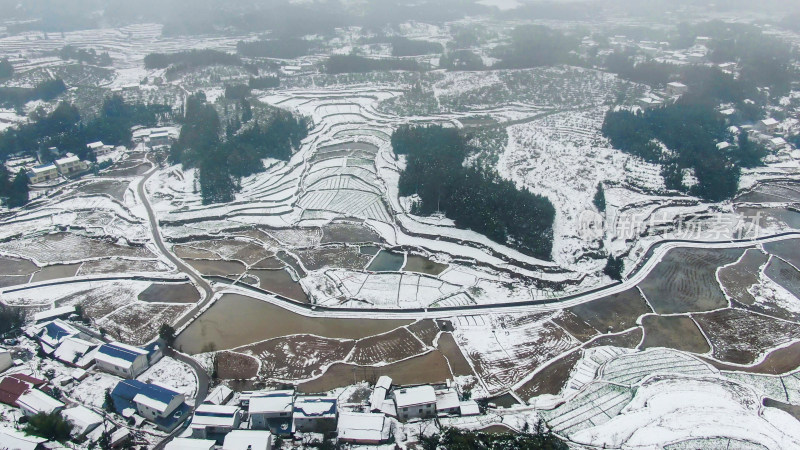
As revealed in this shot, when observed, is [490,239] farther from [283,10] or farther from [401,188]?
[283,10]

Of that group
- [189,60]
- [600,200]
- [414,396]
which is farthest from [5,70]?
[600,200]

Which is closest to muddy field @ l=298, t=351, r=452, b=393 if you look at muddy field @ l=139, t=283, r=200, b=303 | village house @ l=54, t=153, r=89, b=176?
muddy field @ l=139, t=283, r=200, b=303

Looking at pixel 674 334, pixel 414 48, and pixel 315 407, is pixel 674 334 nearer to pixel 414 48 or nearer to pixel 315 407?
pixel 315 407

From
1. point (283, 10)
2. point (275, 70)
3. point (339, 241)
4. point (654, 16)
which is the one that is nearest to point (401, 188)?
point (339, 241)

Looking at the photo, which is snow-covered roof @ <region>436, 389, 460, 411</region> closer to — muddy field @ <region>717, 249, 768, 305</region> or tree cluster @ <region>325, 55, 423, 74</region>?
muddy field @ <region>717, 249, 768, 305</region>

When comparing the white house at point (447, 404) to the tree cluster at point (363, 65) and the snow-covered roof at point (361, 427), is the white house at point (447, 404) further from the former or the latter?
the tree cluster at point (363, 65)

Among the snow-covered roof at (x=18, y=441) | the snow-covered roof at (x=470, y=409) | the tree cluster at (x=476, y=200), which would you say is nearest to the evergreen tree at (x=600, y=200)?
the tree cluster at (x=476, y=200)
